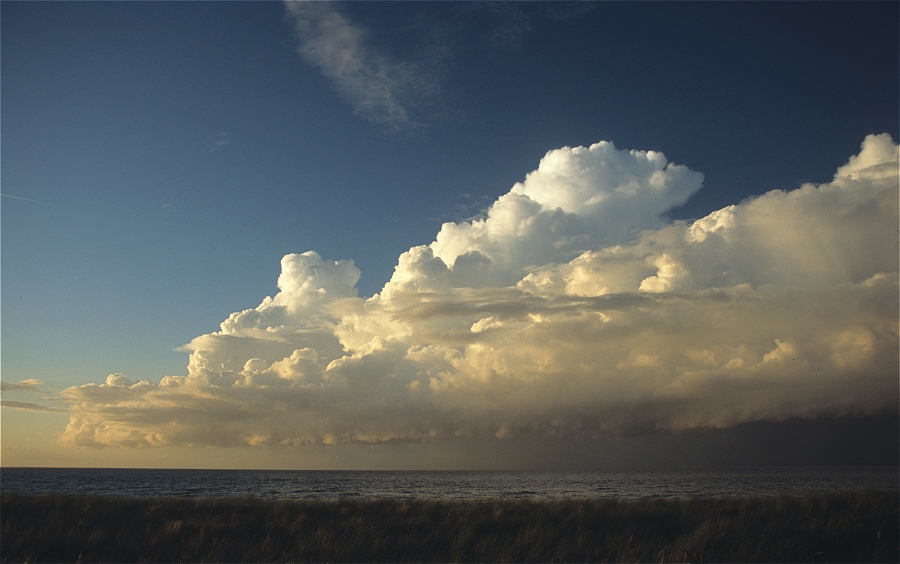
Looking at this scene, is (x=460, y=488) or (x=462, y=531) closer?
(x=462, y=531)

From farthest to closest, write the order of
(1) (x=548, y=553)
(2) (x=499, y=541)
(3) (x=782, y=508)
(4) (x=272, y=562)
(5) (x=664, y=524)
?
(3) (x=782, y=508)
(5) (x=664, y=524)
(2) (x=499, y=541)
(1) (x=548, y=553)
(4) (x=272, y=562)

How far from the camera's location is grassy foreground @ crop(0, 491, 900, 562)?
587 inches

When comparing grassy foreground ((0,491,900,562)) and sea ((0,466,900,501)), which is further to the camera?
sea ((0,466,900,501))

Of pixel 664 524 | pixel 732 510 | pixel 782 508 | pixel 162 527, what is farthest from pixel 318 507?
pixel 782 508

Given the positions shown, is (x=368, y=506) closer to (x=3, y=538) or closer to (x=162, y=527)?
(x=162, y=527)

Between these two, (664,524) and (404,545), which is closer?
(404,545)

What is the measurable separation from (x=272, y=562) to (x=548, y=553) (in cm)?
736

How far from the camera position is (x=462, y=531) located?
A: 17172mm

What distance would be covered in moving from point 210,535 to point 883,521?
2149 centimetres

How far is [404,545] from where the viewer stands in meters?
15.9

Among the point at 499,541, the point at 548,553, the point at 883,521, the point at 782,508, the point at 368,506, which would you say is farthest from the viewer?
the point at 368,506

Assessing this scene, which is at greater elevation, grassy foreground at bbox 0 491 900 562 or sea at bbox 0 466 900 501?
grassy foreground at bbox 0 491 900 562

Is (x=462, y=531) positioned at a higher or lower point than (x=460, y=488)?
higher

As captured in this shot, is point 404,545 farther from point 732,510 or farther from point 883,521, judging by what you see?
point 883,521
